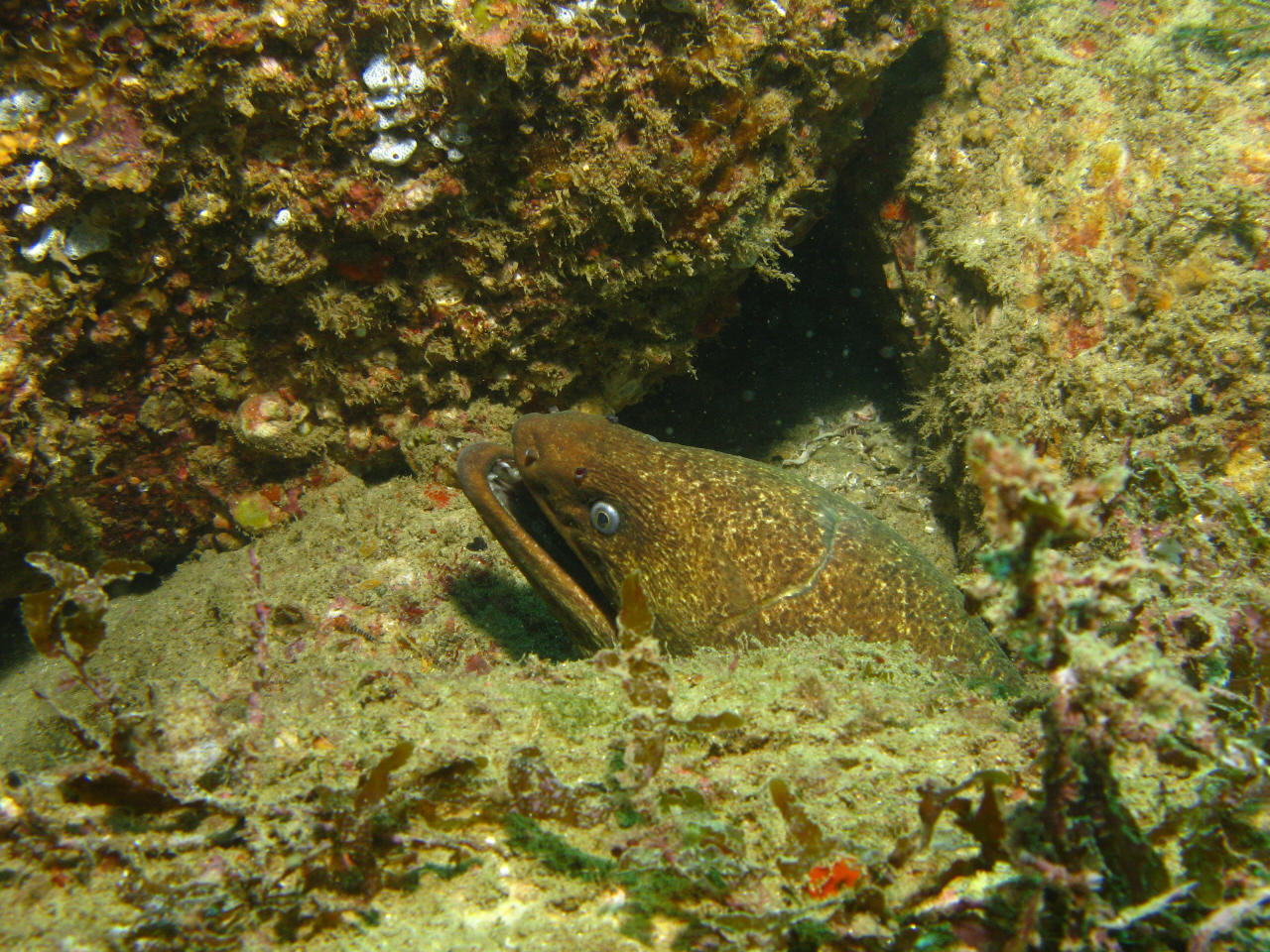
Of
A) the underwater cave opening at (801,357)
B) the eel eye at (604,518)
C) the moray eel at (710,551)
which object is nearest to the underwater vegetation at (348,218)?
the moray eel at (710,551)

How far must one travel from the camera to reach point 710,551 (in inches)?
112

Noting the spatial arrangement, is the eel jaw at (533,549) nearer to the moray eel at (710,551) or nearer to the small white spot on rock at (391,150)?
the moray eel at (710,551)

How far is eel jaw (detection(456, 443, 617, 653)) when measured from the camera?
304cm

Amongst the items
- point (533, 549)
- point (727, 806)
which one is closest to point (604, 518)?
point (533, 549)

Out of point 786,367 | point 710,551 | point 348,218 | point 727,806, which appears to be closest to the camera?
point 727,806

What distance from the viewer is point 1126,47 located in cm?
407

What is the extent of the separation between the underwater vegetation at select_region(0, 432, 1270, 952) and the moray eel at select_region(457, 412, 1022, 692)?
2.57ft

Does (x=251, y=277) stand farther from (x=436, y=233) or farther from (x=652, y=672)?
(x=652, y=672)

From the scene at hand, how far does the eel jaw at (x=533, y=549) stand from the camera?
9.96 feet

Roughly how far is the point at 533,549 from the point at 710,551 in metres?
0.89

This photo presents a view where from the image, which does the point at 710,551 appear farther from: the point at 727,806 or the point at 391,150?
the point at 391,150

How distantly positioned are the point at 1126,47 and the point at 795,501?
A: 3.90m

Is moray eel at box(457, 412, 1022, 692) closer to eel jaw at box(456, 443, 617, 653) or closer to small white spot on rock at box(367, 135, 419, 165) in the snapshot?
eel jaw at box(456, 443, 617, 653)

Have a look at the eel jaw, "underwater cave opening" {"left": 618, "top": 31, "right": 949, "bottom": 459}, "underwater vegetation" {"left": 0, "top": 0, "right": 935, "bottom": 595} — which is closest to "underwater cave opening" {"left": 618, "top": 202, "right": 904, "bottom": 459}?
"underwater cave opening" {"left": 618, "top": 31, "right": 949, "bottom": 459}
